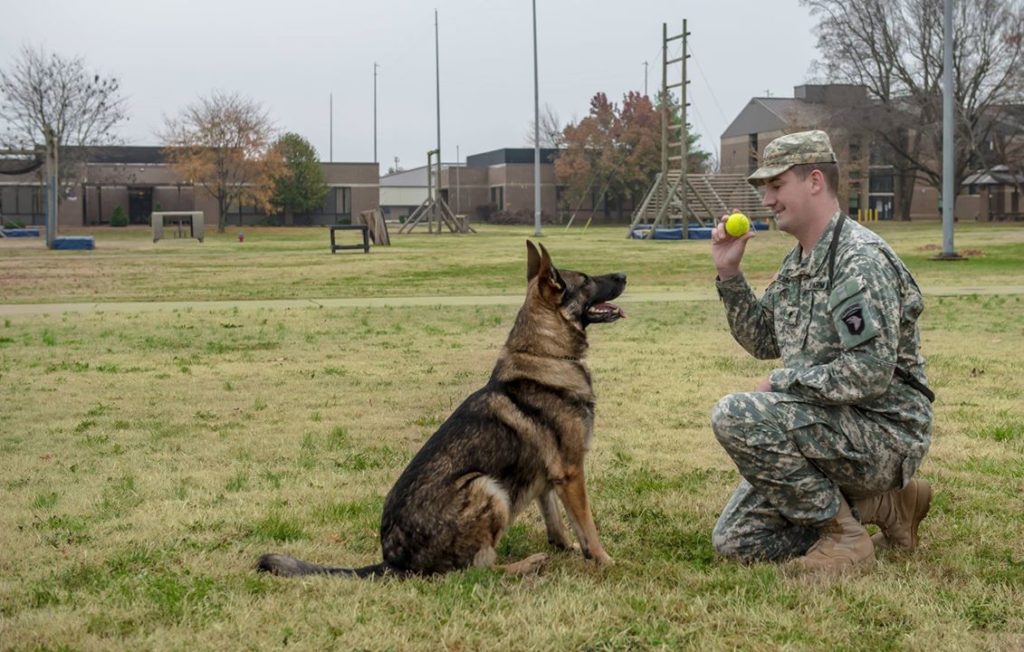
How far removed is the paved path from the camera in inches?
671

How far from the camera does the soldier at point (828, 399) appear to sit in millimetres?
4363

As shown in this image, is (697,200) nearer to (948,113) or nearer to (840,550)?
(948,113)

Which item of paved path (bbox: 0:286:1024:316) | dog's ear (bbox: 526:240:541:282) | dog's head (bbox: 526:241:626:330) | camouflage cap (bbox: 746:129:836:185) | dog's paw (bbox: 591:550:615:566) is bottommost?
dog's paw (bbox: 591:550:615:566)

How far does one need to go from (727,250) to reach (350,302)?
529 inches

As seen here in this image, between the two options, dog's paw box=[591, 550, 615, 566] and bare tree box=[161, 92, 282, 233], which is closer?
dog's paw box=[591, 550, 615, 566]

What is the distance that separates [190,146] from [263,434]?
203 feet

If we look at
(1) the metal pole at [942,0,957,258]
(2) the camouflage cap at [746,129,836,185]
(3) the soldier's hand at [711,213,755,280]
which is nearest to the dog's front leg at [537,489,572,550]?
(3) the soldier's hand at [711,213,755,280]

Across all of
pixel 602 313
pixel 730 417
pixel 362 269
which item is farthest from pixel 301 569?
pixel 362 269

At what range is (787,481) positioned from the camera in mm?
4629

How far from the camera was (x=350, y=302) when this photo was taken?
18016mm

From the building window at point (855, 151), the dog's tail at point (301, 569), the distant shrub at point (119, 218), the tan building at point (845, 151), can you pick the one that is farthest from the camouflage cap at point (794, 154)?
the distant shrub at point (119, 218)

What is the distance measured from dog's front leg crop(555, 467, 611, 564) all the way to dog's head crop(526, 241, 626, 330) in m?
0.72

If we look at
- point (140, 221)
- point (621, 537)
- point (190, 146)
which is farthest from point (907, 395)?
point (140, 221)

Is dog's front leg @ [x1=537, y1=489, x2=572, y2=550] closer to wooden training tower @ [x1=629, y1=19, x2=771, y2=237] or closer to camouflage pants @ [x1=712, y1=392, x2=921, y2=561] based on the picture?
camouflage pants @ [x1=712, y1=392, x2=921, y2=561]
